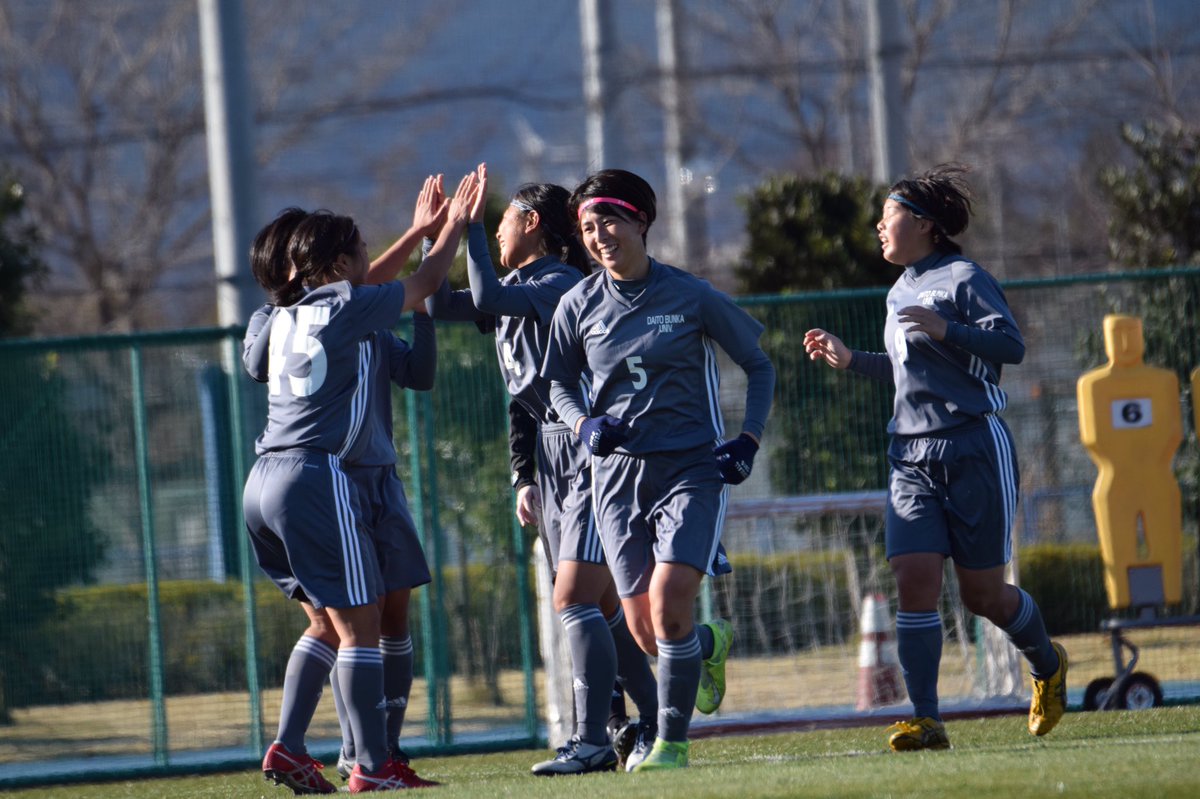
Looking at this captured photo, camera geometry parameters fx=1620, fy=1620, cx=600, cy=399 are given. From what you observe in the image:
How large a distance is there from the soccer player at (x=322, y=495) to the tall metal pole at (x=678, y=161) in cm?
1631

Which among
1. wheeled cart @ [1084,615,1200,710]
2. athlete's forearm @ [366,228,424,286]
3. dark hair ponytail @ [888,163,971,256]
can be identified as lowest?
wheeled cart @ [1084,615,1200,710]

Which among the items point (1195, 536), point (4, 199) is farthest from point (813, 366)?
point (4, 199)

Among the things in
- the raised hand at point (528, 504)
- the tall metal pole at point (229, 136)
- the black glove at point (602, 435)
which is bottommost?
the raised hand at point (528, 504)

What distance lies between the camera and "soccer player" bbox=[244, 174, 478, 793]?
5.53m

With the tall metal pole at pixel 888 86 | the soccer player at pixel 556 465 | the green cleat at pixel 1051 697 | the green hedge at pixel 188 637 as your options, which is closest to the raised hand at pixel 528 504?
the soccer player at pixel 556 465

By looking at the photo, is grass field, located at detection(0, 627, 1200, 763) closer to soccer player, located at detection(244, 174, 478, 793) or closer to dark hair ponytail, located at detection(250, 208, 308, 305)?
soccer player, located at detection(244, 174, 478, 793)

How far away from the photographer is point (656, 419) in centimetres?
561

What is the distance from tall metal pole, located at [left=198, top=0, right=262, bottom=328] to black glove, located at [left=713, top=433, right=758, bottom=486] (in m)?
7.43

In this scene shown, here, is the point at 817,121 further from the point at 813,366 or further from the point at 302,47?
the point at 813,366

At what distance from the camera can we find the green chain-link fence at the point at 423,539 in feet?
28.2

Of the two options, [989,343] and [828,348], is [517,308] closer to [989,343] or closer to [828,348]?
[828,348]

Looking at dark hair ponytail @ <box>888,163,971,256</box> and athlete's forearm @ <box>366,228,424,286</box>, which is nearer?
athlete's forearm @ <box>366,228,424,286</box>

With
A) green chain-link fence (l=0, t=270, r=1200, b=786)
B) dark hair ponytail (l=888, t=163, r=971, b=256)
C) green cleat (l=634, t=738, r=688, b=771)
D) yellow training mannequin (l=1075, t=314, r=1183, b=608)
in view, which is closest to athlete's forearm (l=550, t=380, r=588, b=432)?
green cleat (l=634, t=738, r=688, b=771)

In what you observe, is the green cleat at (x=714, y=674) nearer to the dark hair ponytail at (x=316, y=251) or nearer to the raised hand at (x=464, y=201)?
the raised hand at (x=464, y=201)
